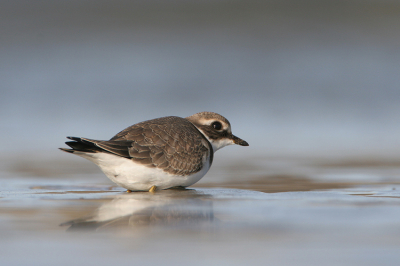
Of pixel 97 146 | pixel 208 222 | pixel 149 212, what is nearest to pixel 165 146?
pixel 97 146

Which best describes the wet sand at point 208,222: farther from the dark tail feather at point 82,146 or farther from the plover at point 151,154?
A: the dark tail feather at point 82,146

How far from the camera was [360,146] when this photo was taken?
8906 millimetres

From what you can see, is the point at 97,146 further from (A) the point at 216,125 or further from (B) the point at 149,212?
(A) the point at 216,125

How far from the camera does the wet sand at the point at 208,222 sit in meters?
3.10

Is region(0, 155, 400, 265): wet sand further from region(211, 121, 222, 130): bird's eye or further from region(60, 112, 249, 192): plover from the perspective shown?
region(211, 121, 222, 130): bird's eye

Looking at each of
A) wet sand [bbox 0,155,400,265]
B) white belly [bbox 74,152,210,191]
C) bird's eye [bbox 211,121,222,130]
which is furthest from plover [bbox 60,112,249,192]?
bird's eye [bbox 211,121,222,130]

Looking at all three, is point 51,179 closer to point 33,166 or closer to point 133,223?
point 33,166

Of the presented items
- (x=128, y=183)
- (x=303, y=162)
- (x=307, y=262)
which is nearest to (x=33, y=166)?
(x=128, y=183)

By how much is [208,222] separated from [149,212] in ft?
1.92

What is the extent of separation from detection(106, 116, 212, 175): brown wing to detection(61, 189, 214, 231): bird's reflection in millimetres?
335

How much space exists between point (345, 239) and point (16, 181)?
14.5ft

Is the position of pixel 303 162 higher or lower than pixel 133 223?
higher

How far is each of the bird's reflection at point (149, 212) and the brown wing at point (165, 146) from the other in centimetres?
33

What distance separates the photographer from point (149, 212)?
168 inches
